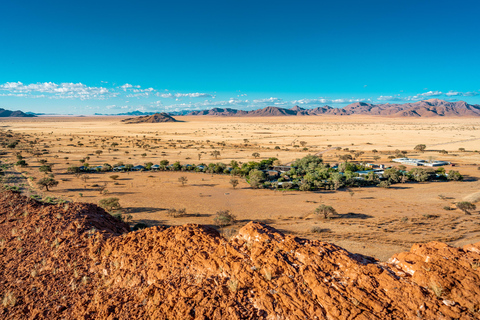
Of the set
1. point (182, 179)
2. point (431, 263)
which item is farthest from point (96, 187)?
point (431, 263)

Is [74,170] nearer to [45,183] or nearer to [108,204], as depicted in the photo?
[45,183]

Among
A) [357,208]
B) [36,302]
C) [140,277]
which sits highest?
[140,277]

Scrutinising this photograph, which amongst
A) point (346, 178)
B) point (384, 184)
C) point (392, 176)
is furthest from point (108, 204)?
point (392, 176)

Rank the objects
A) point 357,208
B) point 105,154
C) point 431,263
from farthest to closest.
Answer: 1. point 105,154
2. point 357,208
3. point 431,263

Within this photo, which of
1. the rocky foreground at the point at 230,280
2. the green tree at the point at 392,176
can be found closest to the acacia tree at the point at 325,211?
the rocky foreground at the point at 230,280

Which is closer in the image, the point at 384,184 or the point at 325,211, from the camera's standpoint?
the point at 325,211

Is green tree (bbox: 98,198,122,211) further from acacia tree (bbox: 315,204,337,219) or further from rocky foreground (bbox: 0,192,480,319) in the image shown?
acacia tree (bbox: 315,204,337,219)

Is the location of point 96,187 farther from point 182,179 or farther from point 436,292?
point 436,292

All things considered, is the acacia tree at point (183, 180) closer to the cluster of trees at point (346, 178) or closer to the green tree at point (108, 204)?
the cluster of trees at point (346, 178)
